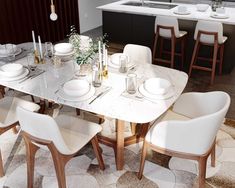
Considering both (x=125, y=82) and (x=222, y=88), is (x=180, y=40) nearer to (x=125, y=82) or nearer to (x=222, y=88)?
(x=222, y=88)

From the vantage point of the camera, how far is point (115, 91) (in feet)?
7.38

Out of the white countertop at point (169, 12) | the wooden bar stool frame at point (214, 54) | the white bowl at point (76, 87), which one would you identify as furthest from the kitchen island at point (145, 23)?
the white bowl at point (76, 87)

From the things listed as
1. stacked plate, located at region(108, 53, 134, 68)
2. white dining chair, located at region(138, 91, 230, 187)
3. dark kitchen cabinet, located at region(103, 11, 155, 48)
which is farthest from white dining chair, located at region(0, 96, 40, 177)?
dark kitchen cabinet, located at region(103, 11, 155, 48)

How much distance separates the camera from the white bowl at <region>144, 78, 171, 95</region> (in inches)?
83.8

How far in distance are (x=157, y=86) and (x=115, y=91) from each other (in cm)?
33

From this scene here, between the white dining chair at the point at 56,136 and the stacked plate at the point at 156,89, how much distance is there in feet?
1.57

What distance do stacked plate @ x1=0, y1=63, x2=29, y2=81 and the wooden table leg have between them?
948 millimetres

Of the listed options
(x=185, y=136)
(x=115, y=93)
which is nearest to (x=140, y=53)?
(x=115, y=93)

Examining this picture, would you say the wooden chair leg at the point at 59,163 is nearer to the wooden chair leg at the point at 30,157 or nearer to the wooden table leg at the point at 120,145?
the wooden chair leg at the point at 30,157

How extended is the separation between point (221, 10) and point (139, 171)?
2948mm

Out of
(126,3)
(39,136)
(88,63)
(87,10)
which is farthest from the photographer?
(87,10)

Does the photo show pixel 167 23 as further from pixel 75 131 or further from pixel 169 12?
pixel 75 131

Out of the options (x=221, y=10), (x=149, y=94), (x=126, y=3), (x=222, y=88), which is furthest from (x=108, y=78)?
(x=126, y=3)

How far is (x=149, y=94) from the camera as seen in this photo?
2143 millimetres
